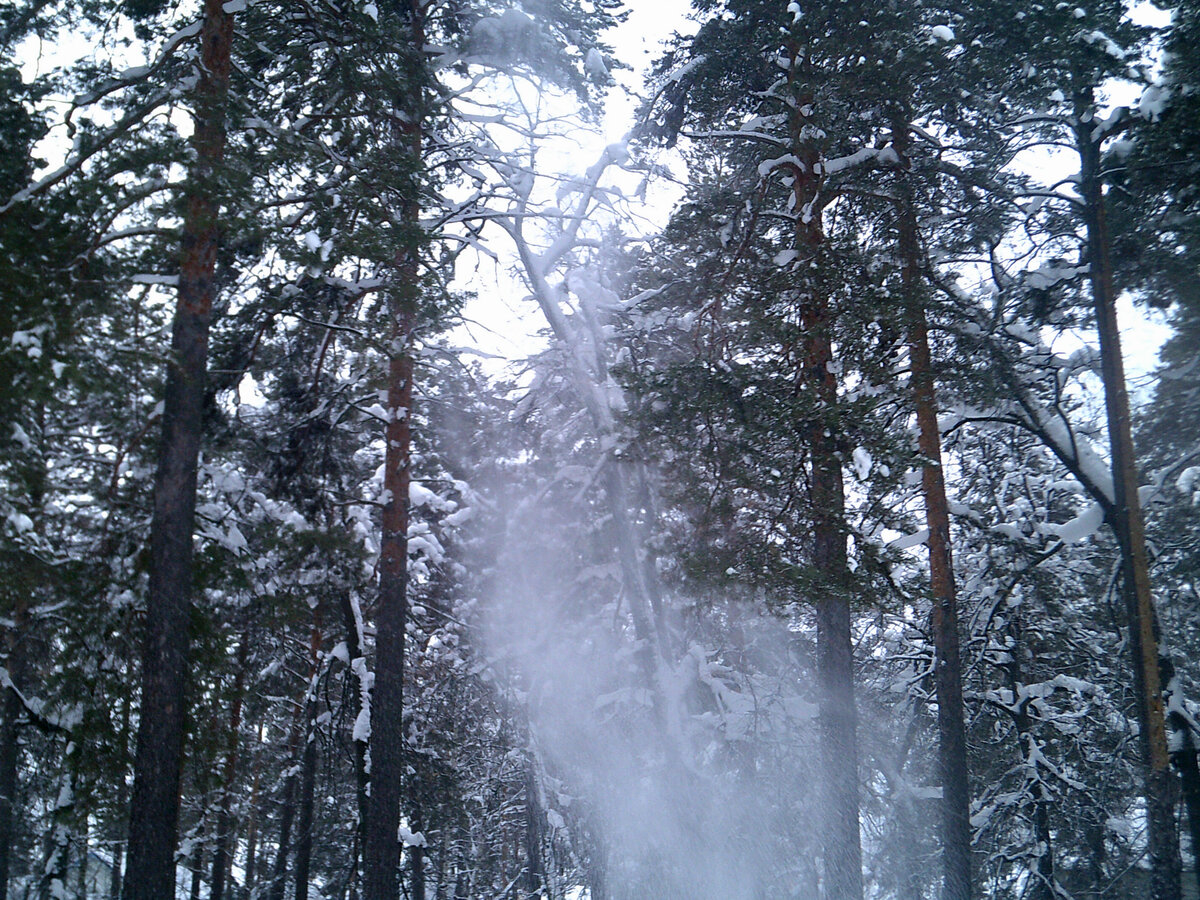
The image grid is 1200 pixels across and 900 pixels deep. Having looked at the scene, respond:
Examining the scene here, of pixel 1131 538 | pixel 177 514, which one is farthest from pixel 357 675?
pixel 1131 538

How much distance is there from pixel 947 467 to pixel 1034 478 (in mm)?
2360

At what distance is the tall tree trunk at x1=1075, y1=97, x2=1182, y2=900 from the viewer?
368 inches

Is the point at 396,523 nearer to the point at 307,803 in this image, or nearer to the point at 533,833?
the point at 307,803

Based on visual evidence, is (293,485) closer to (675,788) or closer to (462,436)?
(462,436)

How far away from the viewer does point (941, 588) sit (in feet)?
34.5

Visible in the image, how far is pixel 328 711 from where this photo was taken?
1490 centimetres

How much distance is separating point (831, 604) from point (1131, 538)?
143 inches

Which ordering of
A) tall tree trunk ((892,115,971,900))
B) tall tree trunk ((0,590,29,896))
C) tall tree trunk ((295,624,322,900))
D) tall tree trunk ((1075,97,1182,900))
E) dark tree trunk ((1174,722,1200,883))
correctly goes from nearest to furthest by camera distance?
1. tall tree trunk ((1075,97,1182,900))
2. tall tree trunk ((0,590,29,896))
3. tall tree trunk ((892,115,971,900))
4. dark tree trunk ((1174,722,1200,883))
5. tall tree trunk ((295,624,322,900))

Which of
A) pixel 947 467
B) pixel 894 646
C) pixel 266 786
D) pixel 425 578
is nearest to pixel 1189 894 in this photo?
pixel 894 646

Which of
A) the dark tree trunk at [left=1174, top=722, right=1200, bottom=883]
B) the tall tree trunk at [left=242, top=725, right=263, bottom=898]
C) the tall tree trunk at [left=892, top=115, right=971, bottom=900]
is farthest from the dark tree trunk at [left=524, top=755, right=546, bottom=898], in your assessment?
the dark tree trunk at [left=1174, top=722, right=1200, bottom=883]

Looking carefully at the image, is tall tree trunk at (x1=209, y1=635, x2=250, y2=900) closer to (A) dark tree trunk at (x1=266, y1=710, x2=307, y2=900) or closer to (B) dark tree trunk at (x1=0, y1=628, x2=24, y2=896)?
(A) dark tree trunk at (x1=266, y1=710, x2=307, y2=900)

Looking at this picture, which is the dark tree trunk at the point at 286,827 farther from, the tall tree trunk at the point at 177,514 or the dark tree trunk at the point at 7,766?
the tall tree trunk at the point at 177,514

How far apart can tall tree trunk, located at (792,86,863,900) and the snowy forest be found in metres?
0.05

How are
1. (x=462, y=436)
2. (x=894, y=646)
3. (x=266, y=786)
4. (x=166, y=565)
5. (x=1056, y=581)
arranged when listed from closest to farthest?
(x=166, y=565), (x=1056, y=581), (x=462, y=436), (x=894, y=646), (x=266, y=786)
